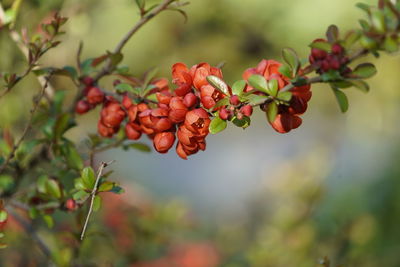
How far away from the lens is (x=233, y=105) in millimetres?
658

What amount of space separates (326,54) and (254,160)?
4.14 m

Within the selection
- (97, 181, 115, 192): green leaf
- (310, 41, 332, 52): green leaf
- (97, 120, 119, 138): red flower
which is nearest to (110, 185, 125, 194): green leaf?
(97, 181, 115, 192): green leaf

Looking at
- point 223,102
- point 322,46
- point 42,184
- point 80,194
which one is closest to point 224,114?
point 223,102

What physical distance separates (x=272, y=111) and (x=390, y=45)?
0.15 metres

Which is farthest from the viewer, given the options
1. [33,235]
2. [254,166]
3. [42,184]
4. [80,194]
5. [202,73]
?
[254,166]

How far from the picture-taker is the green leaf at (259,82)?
2.09 ft

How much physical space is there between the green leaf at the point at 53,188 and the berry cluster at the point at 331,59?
449mm

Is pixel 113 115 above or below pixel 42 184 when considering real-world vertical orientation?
above

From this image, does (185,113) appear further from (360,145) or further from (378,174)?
(360,145)

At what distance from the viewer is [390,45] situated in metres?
A: 0.58

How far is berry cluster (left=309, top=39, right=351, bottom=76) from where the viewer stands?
0.63 m

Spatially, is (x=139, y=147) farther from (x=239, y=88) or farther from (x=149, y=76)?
(x=239, y=88)

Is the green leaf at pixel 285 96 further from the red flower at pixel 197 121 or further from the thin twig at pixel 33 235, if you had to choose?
the thin twig at pixel 33 235

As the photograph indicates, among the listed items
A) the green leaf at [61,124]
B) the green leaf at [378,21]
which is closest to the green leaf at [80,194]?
the green leaf at [61,124]
